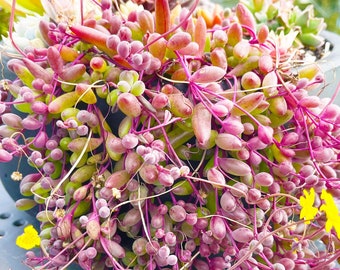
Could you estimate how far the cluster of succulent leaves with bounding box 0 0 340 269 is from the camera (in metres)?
0.41

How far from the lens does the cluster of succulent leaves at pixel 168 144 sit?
414 mm

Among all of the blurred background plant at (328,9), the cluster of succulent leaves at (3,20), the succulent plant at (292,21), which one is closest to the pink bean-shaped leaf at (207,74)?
the succulent plant at (292,21)

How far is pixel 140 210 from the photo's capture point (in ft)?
1.32

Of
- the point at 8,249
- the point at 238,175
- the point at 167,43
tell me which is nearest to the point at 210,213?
the point at 238,175

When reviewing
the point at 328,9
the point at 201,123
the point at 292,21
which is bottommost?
the point at 328,9

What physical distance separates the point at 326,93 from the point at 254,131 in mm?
150

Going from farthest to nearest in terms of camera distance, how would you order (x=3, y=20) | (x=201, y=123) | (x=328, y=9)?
(x=328, y=9) < (x=3, y=20) < (x=201, y=123)

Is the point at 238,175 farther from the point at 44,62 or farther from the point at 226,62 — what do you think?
the point at 44,62

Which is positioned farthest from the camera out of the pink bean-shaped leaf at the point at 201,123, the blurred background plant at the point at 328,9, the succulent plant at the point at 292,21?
the blurred background plant at the point at 328,9

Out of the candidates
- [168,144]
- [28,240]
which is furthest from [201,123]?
[28,240]

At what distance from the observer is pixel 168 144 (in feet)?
1.37

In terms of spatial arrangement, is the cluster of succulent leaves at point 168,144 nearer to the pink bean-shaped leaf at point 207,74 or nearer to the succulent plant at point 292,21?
the pink bean-shaped leaf at point 207,74

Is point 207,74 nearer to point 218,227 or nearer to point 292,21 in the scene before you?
point 218,227

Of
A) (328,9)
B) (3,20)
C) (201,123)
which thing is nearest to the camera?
(201,123)
